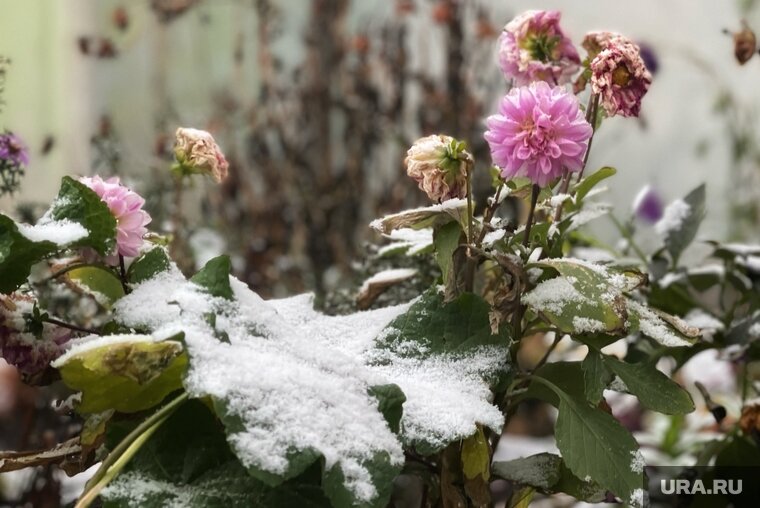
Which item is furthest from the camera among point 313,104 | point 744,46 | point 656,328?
point 313,104

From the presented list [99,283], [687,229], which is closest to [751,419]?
[687,229]

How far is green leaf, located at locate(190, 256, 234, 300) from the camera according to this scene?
1.36ft

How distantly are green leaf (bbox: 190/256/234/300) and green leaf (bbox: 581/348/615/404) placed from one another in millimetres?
205

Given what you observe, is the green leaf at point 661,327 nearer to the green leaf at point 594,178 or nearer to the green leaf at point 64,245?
the green leaf at point 594,178

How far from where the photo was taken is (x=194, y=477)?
40cm

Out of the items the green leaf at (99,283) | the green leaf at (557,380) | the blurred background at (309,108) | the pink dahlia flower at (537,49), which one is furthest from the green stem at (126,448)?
the blurred background at (309,108)

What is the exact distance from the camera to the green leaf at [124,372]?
15.3 inches

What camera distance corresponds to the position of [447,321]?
469 mm

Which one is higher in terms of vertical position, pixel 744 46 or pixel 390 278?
pixel 744 46

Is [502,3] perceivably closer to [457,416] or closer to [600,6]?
[600,6]

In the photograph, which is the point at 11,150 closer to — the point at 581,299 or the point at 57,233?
the point at 57,233

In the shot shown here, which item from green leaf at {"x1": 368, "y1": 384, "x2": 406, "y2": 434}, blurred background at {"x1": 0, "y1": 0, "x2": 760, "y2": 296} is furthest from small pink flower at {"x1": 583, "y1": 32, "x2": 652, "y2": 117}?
blurred background at {"x1": 0, "y1": 0, "x2": 760, "y2": 296}

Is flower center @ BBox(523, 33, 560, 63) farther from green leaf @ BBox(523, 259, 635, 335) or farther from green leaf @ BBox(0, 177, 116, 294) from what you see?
green leaf @ BBox(0, 177, 116, 294)

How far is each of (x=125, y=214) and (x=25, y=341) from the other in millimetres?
87
